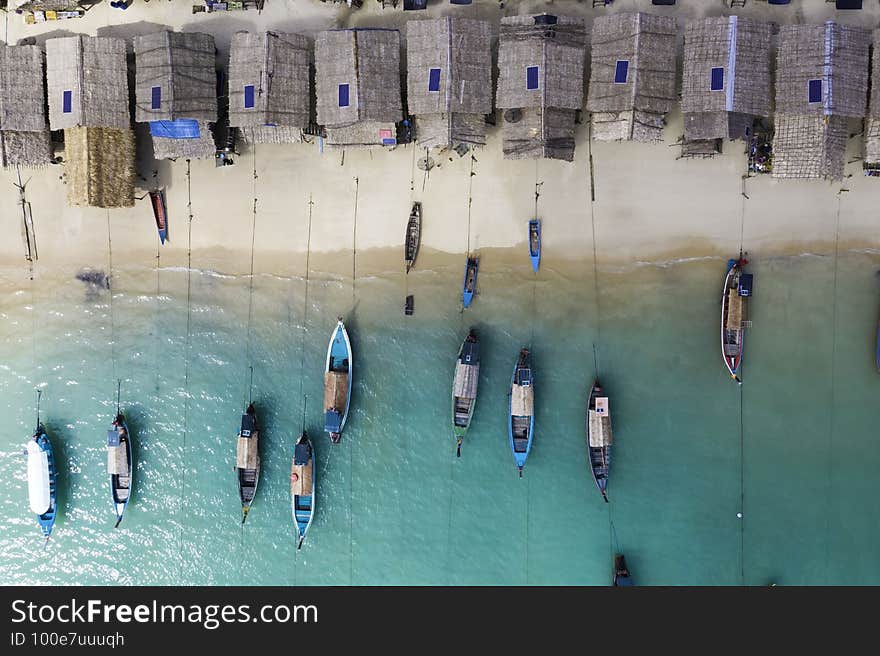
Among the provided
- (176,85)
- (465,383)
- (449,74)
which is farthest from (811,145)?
(176,85)

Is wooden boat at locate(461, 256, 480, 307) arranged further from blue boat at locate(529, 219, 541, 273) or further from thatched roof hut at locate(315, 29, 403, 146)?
thatched roof hut at locate(315, 29, 403, 146)

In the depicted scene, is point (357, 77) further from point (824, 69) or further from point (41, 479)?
point (41, 479)

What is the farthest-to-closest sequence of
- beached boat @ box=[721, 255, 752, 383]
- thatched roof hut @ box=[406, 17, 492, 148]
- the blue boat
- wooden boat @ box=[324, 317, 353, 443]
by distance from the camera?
wooden boat @ box=[324, 317, 353, 443], the blue boat, beached boat @ box=[721, 255, 752, 383], thatched roof hut @ box=[406, 17, 492, 148]

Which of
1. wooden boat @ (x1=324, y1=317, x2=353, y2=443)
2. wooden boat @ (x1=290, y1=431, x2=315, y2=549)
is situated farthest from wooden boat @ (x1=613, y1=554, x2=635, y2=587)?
wooden boat @ (x1=290, y1=431, x2=315, y2=549)

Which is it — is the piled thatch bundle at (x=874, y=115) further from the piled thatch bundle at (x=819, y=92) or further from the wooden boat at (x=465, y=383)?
the wooden boat at (x=465, y=383)
